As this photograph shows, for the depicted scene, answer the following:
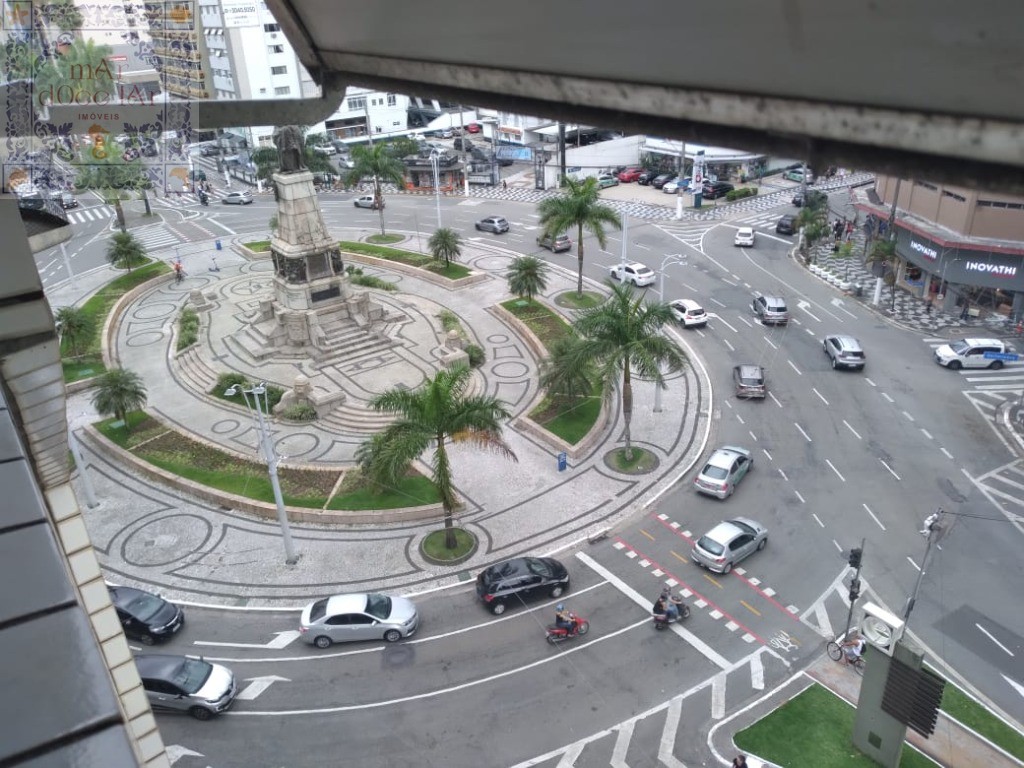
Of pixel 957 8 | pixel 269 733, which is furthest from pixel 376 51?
pixel 269 733

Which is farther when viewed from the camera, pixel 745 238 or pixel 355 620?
pixel 745 238

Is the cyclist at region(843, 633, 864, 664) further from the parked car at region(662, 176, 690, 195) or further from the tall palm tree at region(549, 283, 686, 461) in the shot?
the parked car at region(662, 176, 690, 195)

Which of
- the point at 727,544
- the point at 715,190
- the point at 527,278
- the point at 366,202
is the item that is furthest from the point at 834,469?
the point at 366,202

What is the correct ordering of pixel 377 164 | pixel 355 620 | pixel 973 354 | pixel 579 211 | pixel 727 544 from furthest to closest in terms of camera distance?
pixel 377 164, pixel 579 211, pixel 973 354, pixel 727 544, pixel 355 620

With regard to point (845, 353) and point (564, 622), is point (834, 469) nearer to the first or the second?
point (845, 353)

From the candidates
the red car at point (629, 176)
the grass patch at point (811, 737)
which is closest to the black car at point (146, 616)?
the grass patch at point (811, 737)

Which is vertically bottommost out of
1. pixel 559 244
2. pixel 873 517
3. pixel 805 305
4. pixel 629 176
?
pixel 873 517

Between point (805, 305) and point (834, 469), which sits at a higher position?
point (805, 305)
